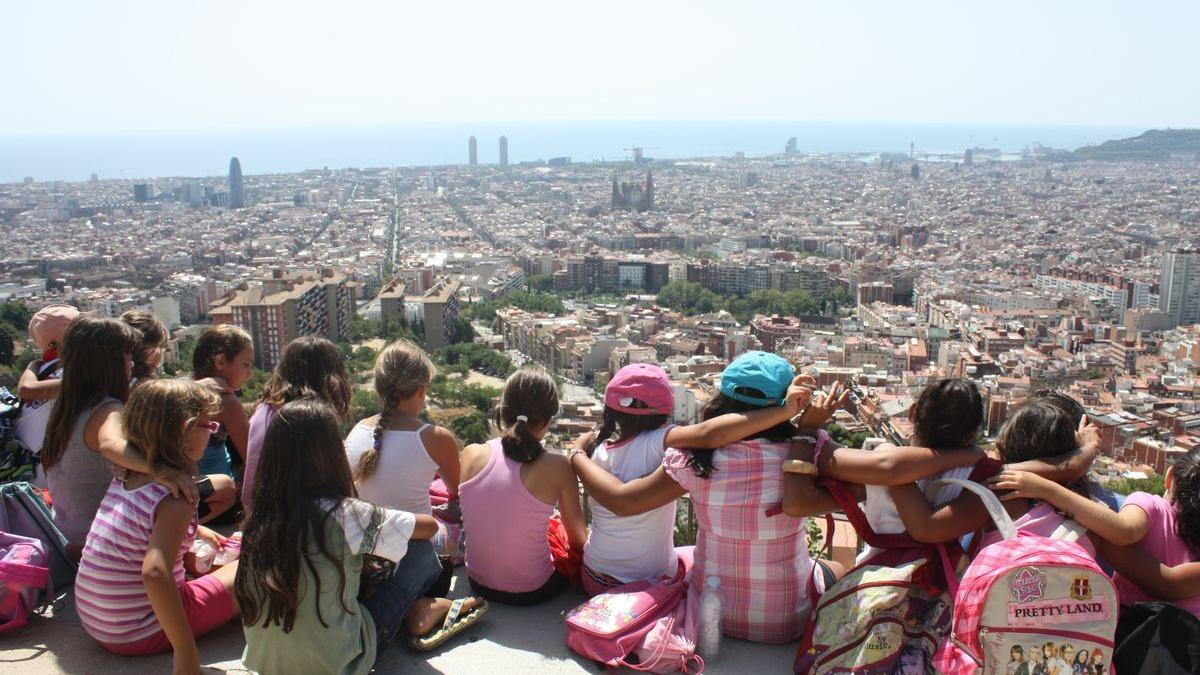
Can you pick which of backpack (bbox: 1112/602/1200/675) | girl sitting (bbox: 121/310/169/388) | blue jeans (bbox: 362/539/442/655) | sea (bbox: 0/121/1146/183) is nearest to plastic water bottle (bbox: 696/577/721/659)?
blue jeans (bbox: 362/539/442/655)

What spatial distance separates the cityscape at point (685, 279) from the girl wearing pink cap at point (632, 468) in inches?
17.5

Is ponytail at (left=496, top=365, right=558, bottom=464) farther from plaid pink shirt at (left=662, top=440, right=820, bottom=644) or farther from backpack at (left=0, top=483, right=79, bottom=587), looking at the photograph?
backpack at (left=0, top=483, right=79, bottom=587)

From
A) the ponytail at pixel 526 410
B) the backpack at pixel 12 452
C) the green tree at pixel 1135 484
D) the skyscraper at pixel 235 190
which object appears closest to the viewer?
the ponytail at pixel 526 410

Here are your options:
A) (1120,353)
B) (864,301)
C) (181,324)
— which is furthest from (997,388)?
(181,324)

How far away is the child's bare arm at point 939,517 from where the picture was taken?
1.55 meters

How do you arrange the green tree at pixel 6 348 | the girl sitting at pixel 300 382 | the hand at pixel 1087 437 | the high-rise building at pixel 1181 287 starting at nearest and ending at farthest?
the hand at pixel 1087 437
the girl sitting at pixel 300 382
the green tree at pixel 6 348
the high-rise building at pixel 1181 287

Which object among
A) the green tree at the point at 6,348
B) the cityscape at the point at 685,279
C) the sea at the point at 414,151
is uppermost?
the sea at the point at 414,151

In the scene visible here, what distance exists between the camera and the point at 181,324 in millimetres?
25234

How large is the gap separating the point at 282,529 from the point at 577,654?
56 centimetres

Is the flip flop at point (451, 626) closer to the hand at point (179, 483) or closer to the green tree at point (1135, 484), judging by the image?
the hand at point (179, 483)

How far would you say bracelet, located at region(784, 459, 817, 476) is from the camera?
1.64 meters

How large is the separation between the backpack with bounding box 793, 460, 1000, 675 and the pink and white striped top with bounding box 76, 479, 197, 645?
3.38 ft

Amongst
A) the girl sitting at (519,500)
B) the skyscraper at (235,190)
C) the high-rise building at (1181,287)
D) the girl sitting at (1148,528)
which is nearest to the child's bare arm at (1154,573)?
the girl sitting at (1148,528)

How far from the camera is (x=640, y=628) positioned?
1.69m
